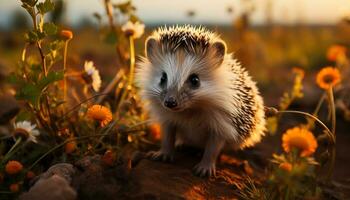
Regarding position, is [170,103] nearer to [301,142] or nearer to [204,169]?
[204,169]

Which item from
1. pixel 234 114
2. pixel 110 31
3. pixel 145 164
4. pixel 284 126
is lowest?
pixel 284 126

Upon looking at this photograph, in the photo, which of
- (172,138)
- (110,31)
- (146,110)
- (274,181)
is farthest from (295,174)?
(110,31)

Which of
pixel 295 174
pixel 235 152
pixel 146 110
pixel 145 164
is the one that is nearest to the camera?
pixel 295 174

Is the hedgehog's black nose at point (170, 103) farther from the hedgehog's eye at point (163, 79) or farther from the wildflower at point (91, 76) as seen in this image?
the wildflower at point (91, 76)

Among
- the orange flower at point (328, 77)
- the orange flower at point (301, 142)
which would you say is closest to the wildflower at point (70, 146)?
the orange flower at point (301, 142)

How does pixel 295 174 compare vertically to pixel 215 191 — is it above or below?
above

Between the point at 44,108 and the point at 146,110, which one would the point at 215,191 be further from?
the point at 44,108

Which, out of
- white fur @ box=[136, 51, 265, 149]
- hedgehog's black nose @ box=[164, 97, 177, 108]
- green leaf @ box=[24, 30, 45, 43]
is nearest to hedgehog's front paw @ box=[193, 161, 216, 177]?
white fur @ box=[136, 51, 265, 149]
